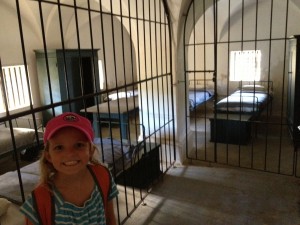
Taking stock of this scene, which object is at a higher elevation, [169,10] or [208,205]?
[169,10]

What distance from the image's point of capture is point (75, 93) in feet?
19.1

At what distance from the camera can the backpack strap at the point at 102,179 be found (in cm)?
123

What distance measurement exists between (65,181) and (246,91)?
5445 millimetres

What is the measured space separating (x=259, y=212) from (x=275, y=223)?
0.60ft

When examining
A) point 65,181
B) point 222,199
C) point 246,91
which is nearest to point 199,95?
point 246,91

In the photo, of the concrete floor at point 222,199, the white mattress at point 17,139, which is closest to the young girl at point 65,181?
the concrete floor at point 222,199

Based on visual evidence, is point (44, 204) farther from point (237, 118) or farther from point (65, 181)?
point (237, 118)

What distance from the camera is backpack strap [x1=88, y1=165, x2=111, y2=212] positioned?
1228 millimetres

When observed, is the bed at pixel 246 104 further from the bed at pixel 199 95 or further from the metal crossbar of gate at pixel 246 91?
the bed at pixel 199 95

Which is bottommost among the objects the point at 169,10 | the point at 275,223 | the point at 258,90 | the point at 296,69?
the point at 275,223

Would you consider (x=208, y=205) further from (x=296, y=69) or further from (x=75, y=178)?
(x=296, y=69)

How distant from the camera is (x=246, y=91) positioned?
5902 millimetres

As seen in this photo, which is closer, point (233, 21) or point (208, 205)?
point (208, 205)

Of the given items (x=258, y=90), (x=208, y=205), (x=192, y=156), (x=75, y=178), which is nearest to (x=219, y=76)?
(x=258, y=90)
